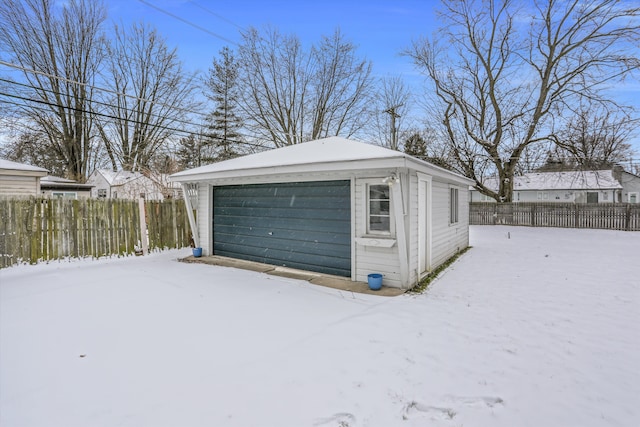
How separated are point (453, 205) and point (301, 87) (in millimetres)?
13396

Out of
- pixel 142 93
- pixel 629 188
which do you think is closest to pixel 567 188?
pixel 629 188

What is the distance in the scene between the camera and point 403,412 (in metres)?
2.22

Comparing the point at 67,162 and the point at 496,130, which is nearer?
the point at 496,130

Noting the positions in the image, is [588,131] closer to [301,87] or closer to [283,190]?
[301,87]

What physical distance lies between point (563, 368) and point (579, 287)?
11.0 feet

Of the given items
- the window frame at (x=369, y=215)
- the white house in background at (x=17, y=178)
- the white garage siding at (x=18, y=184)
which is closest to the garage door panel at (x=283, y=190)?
the window frame at (x=369, y=215)

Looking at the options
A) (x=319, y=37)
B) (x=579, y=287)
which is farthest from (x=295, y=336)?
(x=319, y=37)

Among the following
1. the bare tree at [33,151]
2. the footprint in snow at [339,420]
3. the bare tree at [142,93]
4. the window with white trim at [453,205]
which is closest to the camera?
the footprint in snow at [339,420]

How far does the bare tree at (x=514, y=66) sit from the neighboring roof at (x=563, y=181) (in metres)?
8.16

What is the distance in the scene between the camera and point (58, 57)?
18.0 metres

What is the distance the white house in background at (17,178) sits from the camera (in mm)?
10531

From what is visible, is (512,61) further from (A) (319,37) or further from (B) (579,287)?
(B) (579,287)

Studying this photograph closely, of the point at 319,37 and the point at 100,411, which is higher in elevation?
the point at 319,37

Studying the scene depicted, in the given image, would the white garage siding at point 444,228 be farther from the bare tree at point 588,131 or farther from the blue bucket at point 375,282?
the bare tree at point 588,131
